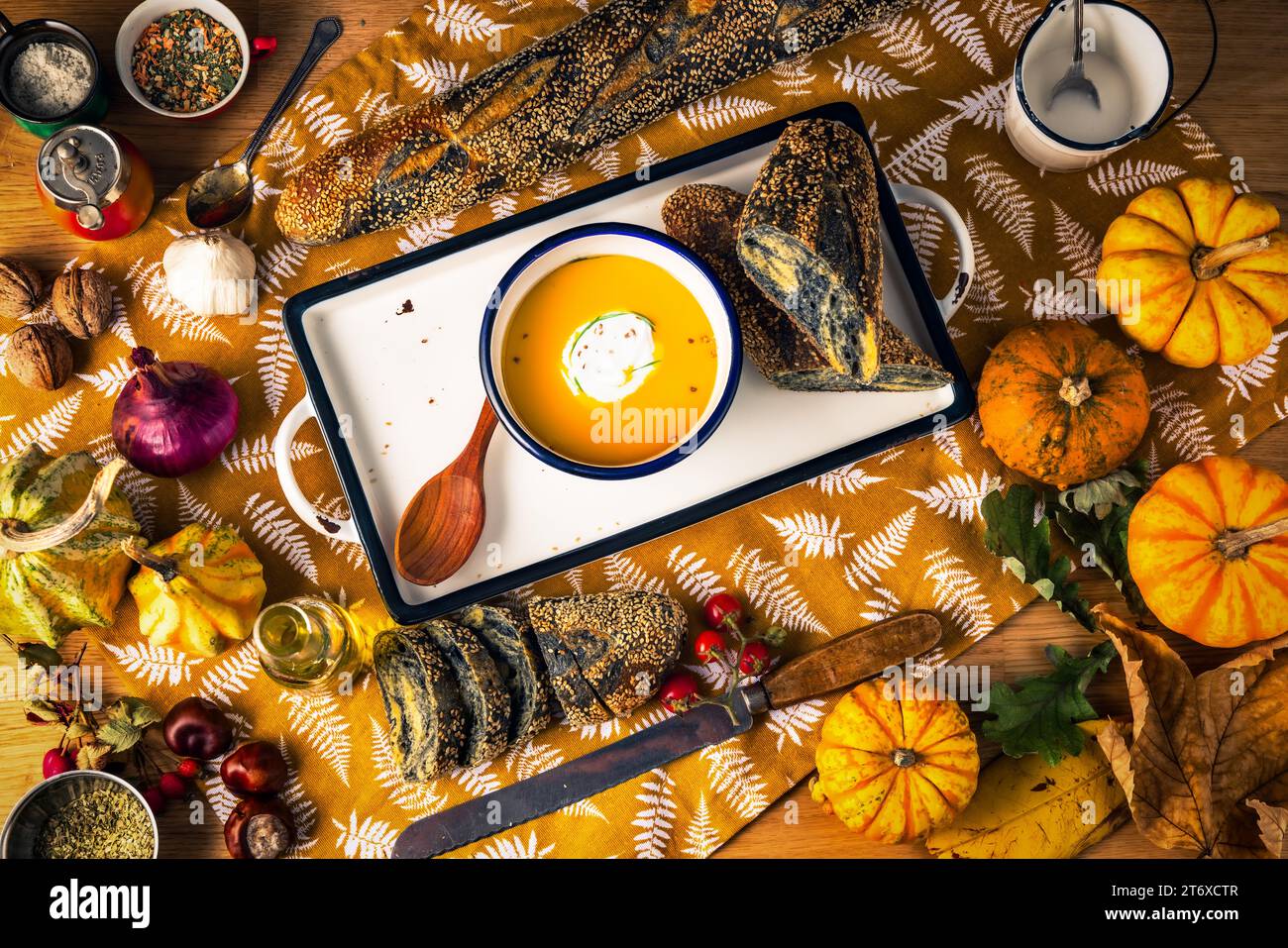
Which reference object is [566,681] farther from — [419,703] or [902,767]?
[902,767]

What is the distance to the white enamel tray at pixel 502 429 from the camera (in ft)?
5.29

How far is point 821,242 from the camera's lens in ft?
4.68

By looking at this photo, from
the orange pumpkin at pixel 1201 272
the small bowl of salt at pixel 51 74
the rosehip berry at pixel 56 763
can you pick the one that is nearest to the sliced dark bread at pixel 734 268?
the orange pumpkin at pixel 1201 272

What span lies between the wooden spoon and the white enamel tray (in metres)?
0.02

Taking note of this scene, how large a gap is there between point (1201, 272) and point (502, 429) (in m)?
1.15

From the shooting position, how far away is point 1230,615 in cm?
157

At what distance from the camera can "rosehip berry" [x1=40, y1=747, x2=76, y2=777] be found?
5.47 feet

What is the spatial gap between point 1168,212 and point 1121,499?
1.55 ft

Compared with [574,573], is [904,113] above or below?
above

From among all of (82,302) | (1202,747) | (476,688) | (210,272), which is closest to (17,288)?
(82,302)

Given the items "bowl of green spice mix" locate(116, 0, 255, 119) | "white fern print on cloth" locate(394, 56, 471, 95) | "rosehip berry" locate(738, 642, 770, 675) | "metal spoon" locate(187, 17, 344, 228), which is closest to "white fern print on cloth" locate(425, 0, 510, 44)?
"white fern print on cloth" locate(394, 56, 471, 95)
